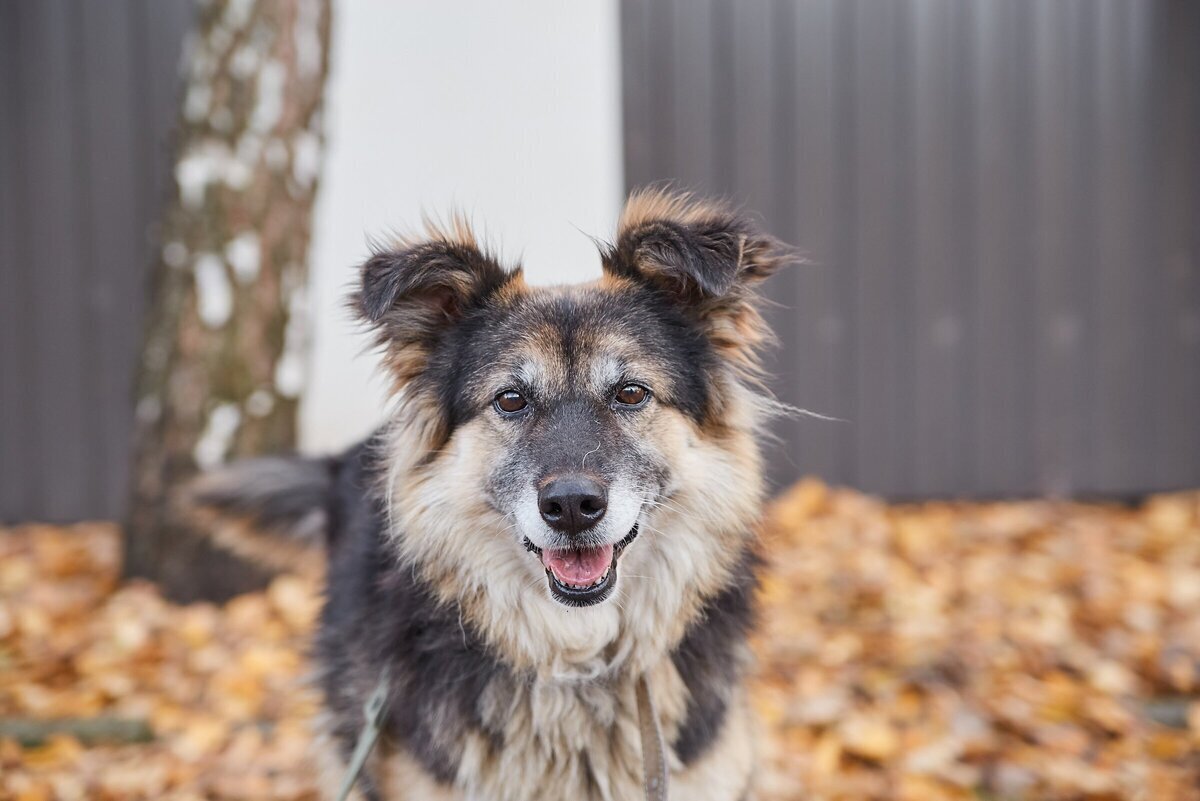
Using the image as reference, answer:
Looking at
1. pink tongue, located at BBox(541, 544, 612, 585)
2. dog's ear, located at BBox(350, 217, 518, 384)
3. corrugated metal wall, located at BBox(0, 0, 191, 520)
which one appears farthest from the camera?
corrugated metal wall, located at BBox(0, 0, 191, 520)

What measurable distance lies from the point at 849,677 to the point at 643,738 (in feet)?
5.60

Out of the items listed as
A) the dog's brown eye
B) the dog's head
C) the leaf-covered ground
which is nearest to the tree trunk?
the leaf-covered ground

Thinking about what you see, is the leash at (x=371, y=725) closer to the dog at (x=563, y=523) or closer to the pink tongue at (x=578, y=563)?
the dog at (x=563, y=523)

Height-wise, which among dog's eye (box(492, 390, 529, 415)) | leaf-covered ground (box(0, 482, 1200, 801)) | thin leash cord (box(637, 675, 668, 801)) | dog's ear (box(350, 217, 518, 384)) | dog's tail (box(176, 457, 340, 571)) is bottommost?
leaf-covered ground (box(0, 482, 1200, 801))

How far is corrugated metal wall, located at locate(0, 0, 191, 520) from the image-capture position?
5.68 meters

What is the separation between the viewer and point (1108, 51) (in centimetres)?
586

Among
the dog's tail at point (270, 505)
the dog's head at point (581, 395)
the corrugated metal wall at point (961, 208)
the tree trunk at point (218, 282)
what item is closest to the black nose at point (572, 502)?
the dog's head at point (581, 395)

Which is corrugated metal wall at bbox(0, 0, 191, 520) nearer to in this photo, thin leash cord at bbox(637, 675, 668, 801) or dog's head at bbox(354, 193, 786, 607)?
dog's head at bbox(354, 193, 786, 607)

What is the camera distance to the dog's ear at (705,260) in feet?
7.77

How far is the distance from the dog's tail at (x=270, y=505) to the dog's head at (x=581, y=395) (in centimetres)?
78

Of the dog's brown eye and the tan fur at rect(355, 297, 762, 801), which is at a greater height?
the dog's brown eye

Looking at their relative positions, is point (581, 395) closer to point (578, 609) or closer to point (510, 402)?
point (510, 402)

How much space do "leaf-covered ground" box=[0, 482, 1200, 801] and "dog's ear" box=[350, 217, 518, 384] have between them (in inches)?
40.6

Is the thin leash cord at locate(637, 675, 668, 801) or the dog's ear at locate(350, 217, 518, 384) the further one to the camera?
the dog's ear at locate(350, 217, 518, 384)
